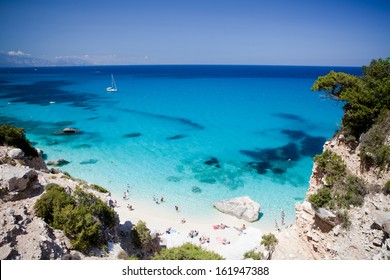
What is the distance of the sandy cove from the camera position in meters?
19.1

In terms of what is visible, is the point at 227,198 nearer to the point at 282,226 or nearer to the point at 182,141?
the point at 282,226

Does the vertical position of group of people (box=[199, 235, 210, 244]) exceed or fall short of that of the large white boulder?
it falls short

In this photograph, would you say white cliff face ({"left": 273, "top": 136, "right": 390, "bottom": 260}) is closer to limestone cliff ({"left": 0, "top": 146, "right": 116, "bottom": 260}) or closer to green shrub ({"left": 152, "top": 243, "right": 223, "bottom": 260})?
green shrub ({"left": 152, "top": 243, "right": 223, "bottom": 260})

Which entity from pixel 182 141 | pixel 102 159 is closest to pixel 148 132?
pixel 182 141

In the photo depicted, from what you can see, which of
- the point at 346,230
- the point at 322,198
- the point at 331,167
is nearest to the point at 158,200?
the point at 322,198

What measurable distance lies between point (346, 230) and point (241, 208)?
11.7 metres

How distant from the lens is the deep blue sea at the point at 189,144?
27141 millimetres

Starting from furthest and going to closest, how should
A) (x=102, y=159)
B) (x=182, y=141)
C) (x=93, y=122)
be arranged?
(x=93, y=122), (x=182, y=141), (x=102, y=159)

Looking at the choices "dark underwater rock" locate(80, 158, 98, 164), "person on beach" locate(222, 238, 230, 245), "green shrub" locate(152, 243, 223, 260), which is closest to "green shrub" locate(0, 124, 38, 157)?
"dark underwater rock" locate(80, 158, 98, 164)

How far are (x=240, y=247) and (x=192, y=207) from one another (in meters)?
6.75

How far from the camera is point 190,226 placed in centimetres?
2172

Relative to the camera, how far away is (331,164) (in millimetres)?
14305

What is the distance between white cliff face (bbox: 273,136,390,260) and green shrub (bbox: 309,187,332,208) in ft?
1.13
